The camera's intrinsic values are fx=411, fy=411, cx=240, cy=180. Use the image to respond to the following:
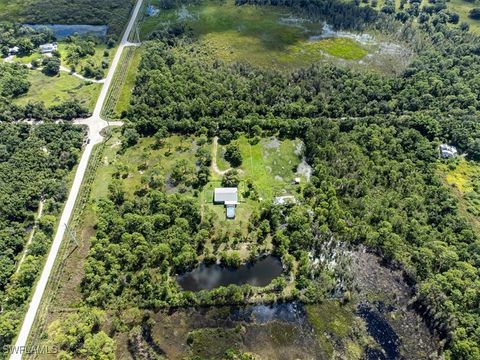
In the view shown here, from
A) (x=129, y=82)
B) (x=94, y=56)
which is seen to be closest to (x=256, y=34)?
(x=129, y=82)

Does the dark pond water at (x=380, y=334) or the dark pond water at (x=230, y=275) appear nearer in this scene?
the dark pond water at (x=380, y=334)

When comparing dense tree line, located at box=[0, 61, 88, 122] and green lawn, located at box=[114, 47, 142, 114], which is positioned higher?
green lawn, located at box=[114, 47, 142, 114]

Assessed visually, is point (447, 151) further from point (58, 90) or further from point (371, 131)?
point (58, 90)

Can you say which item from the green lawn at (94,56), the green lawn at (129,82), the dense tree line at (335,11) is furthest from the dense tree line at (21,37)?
the dense tree line at (335,11)

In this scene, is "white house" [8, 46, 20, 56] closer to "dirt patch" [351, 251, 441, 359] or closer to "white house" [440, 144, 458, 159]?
"dirt patch" [351, 251, 441, 359]

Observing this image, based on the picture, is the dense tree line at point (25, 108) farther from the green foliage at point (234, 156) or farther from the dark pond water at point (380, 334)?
the dark pond water at point (380, 334)

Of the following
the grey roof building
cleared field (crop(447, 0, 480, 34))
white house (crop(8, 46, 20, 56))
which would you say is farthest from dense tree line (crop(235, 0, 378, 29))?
the grey roof building
